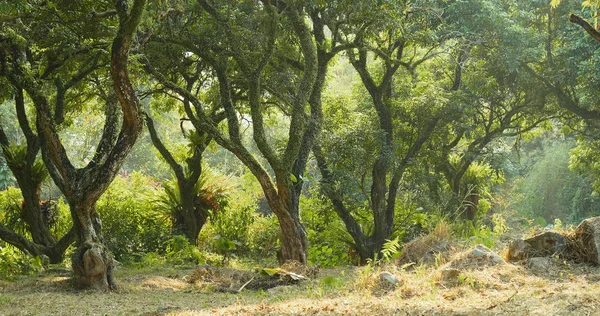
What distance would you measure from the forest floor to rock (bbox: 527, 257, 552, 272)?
5 centimetres

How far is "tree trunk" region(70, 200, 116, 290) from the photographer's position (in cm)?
598

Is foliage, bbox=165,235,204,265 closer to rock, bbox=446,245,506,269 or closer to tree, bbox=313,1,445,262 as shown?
tree, bbox=313,1,445,262

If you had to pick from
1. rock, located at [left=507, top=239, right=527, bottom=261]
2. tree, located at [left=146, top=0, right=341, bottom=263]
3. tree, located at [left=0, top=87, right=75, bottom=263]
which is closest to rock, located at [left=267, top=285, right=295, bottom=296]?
tree, located at [left=146, top=0, right=341, bottom=263]

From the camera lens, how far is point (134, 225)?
1199 centimetres

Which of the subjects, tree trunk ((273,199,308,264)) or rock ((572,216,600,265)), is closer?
rock ((572,216,600,265))

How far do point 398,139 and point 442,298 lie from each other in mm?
7829

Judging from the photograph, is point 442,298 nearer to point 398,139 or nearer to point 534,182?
point 398,139

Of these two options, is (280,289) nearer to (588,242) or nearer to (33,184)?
(588,242)

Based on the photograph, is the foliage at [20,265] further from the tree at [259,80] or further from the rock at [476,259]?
the rock at [476,259]

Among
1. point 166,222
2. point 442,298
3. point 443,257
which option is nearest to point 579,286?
point 442,298

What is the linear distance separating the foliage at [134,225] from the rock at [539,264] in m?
7.43

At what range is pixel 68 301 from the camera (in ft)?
17.5

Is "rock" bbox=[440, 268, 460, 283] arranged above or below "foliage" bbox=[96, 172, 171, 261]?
below

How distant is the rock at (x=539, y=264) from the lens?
214 inches
